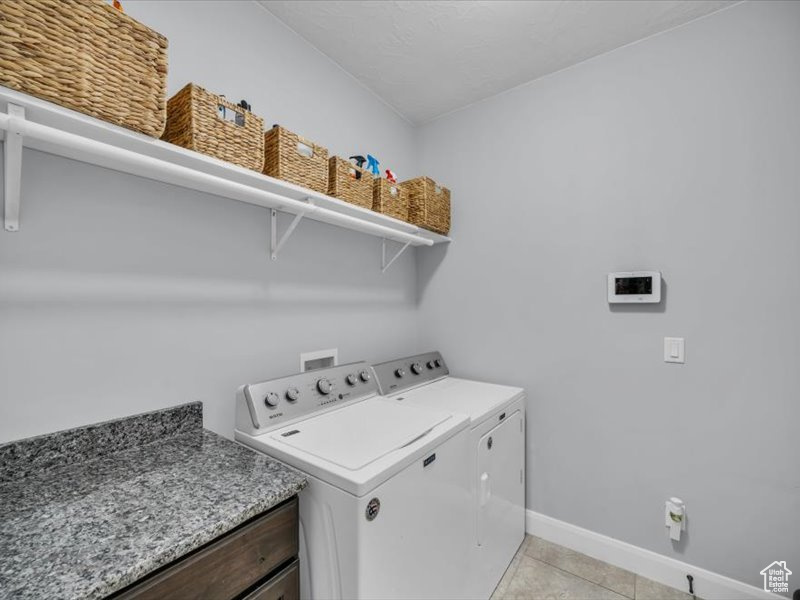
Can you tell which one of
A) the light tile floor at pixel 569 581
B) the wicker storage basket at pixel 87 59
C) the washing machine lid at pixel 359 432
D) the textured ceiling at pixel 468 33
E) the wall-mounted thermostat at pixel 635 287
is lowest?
the light tile floor at pixel 569 581

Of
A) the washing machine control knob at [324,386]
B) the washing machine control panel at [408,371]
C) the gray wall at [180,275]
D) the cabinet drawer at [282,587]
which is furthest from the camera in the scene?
the washing machine control panel at [408,371]

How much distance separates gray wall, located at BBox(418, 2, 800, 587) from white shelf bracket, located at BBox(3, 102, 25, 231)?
6.56ft

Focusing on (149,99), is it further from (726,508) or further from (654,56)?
(726,508)

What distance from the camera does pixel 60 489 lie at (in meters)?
0.88

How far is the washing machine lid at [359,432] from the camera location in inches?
41.5

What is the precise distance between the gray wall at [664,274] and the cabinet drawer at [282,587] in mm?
1515

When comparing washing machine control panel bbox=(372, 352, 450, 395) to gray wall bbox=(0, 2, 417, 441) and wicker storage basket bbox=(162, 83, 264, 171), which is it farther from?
wicker storage basket bbox=(162, 83, 264, 171)

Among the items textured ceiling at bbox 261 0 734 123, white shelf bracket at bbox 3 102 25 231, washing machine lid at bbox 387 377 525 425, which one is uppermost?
textured ceiling at bbox 261 0 734 123

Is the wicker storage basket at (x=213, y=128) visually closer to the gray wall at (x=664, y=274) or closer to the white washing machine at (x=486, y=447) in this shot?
the white washing machine at (x=486, y=447)

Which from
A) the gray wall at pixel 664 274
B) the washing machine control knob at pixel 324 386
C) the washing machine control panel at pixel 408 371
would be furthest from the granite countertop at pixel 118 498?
the gray wall at pixel 664 274

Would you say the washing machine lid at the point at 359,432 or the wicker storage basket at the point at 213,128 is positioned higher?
the wicker storage basket at the point at 213,128

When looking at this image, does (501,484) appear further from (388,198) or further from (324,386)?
(388,198)

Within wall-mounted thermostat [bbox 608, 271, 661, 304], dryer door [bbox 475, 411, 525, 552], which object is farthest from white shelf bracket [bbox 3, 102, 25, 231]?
wall-mounted thermostat [bbox 608, 271, 661, 304]

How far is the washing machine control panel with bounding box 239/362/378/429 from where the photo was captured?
4.10ft
